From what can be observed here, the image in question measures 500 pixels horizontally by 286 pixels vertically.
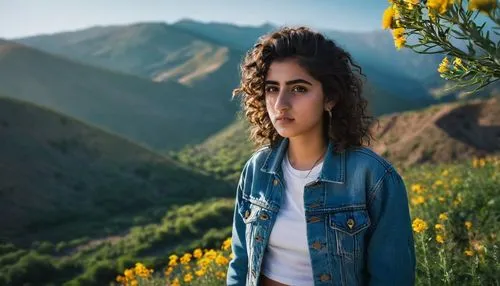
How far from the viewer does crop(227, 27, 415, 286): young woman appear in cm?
188

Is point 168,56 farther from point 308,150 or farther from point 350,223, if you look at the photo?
point 350,223

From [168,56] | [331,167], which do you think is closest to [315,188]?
[331,167]

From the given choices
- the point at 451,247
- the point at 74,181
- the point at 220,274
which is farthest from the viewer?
the point at 74,181

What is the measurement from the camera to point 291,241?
2.07 meters

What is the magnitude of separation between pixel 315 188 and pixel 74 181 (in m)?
22.0

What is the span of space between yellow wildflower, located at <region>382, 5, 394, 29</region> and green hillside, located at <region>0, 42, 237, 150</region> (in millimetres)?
50997

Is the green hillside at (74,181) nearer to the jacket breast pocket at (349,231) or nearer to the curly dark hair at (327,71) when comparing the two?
the curly dark hair at (327,71)

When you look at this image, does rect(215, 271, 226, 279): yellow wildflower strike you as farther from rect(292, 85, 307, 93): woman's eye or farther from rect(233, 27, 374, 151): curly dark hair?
rect(292, 85, 307, 93): woman's eye

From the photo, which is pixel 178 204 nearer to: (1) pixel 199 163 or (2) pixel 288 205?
(1) pixel 199 163

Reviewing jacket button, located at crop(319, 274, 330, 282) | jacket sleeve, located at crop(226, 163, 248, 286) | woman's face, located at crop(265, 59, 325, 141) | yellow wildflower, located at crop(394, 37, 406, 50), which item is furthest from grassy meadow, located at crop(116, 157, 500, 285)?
yellow wildflower, located at crop(394, 37, 406, 50)

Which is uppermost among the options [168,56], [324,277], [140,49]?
[140,49]

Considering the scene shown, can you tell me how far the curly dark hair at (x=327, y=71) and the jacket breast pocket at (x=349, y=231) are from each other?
342 millimetres

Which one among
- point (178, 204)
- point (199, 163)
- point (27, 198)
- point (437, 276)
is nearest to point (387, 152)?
point (178, 204)

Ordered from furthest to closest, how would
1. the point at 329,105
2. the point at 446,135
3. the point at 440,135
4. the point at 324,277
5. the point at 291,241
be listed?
the point at 440,135 < the point at 446,135 < the point at 329,105 < the point at 291,241 < the point at 324,277
